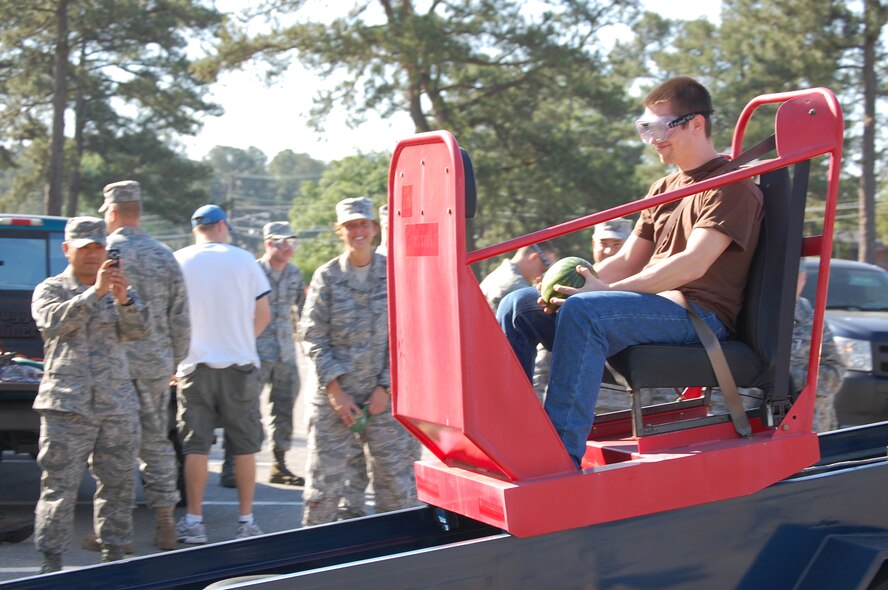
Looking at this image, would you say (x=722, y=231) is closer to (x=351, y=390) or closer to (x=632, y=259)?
(x=632, y=259)

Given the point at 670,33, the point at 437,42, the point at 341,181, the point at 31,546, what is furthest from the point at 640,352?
the point at 670,33

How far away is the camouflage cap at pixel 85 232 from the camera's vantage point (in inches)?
209

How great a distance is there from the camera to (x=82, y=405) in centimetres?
519

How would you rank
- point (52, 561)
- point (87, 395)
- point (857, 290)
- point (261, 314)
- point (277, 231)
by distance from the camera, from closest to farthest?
point (52, 561) → point (87, 395) → point (261, 314) → point (277, 231) → point (857, 290)

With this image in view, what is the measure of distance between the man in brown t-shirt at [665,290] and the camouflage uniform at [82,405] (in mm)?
2395

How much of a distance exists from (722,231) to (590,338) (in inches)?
23.6

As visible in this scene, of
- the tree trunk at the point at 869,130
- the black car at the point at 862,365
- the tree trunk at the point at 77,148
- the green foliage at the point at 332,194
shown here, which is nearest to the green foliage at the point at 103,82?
the tree trunk at the point at 77,148

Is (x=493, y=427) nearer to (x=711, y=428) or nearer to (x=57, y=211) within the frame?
(x=711, y=428)

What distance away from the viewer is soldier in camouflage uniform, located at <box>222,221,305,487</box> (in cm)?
827

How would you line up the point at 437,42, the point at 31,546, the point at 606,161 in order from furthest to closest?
1. the point at 606,161
2. the point at 437,42
3. the point at 31,546

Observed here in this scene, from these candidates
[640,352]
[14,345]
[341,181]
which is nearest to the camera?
[640,352]

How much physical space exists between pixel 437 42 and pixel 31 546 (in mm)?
19048

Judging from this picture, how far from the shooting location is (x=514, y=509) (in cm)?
308

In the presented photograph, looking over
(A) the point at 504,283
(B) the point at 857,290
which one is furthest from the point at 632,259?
(B) the point at 857,290
